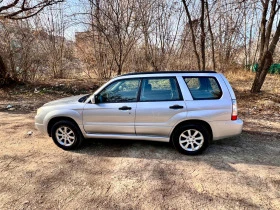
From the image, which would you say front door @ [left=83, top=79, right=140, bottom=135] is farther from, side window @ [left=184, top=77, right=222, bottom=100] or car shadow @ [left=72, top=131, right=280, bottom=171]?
side window @ [left=184, top=77, right=222, bottom=100]

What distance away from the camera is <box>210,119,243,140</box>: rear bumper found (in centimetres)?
384

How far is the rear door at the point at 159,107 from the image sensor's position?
152 inches

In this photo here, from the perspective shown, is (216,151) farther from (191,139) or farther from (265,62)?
(265,62)

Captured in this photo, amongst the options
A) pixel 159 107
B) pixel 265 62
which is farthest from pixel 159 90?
pixel 265 62

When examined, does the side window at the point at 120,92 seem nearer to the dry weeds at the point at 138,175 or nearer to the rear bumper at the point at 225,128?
the dry weeds at the point at 138,175

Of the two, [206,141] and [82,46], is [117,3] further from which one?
[206,141]

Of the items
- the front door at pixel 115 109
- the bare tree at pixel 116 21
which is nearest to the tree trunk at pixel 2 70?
the bare tree at pixel 116 21

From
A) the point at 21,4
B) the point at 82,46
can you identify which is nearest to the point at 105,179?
the point at 21,4

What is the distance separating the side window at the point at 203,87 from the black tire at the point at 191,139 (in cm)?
56

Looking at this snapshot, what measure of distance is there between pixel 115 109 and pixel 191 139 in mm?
1494

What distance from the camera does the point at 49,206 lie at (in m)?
2.74

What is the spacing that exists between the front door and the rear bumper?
1467 millimetres

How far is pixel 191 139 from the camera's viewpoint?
3977mm

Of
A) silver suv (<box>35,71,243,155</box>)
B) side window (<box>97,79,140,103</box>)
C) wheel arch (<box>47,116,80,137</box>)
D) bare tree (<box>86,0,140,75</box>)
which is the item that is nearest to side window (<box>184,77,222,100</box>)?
silver suv (<box>35,71,243,155</box>)
